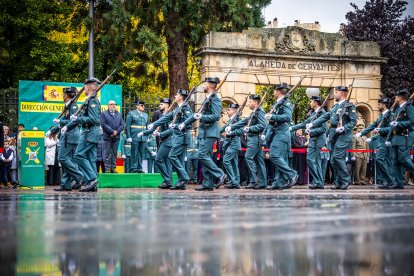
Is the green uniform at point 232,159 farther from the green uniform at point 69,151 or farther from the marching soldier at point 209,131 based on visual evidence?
the green uniform at point 69,151

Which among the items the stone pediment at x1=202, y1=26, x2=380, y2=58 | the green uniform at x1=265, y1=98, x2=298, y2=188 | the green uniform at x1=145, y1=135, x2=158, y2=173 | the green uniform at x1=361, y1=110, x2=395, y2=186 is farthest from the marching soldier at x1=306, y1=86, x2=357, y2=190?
the stone pediment at x1=202, y1=26, x2=380, y2=58

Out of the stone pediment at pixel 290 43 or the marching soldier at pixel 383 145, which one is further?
the stone pediment at pixel 290 43

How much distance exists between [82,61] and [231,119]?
56.7 ft

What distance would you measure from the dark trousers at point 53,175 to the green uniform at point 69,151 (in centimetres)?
584

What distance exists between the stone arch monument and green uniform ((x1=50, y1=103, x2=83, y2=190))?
33.7 feet

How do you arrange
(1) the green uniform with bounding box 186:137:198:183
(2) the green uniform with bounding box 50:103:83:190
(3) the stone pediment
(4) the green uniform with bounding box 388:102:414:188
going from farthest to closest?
(3) the stone pediment
(1) the green uniform with bounding box 186:137:198:183
(4) the green uniform with bounding box 388:102:414:188
(2) the green uniform with bounding box 50:103:83:190

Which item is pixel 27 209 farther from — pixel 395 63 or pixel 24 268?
pixel 395 63

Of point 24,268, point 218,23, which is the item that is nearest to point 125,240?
point 24,268

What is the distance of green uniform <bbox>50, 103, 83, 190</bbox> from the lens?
15.8m

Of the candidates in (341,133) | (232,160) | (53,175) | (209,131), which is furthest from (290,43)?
(209,131)

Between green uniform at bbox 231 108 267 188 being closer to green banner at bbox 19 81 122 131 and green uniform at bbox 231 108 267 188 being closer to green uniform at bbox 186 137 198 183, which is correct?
green uniform at bbox 186 137 198 183

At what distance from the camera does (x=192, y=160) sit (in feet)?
79.5

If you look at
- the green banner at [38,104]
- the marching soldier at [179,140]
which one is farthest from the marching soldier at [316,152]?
the green banner at [38,104]

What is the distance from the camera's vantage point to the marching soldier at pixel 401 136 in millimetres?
17891
